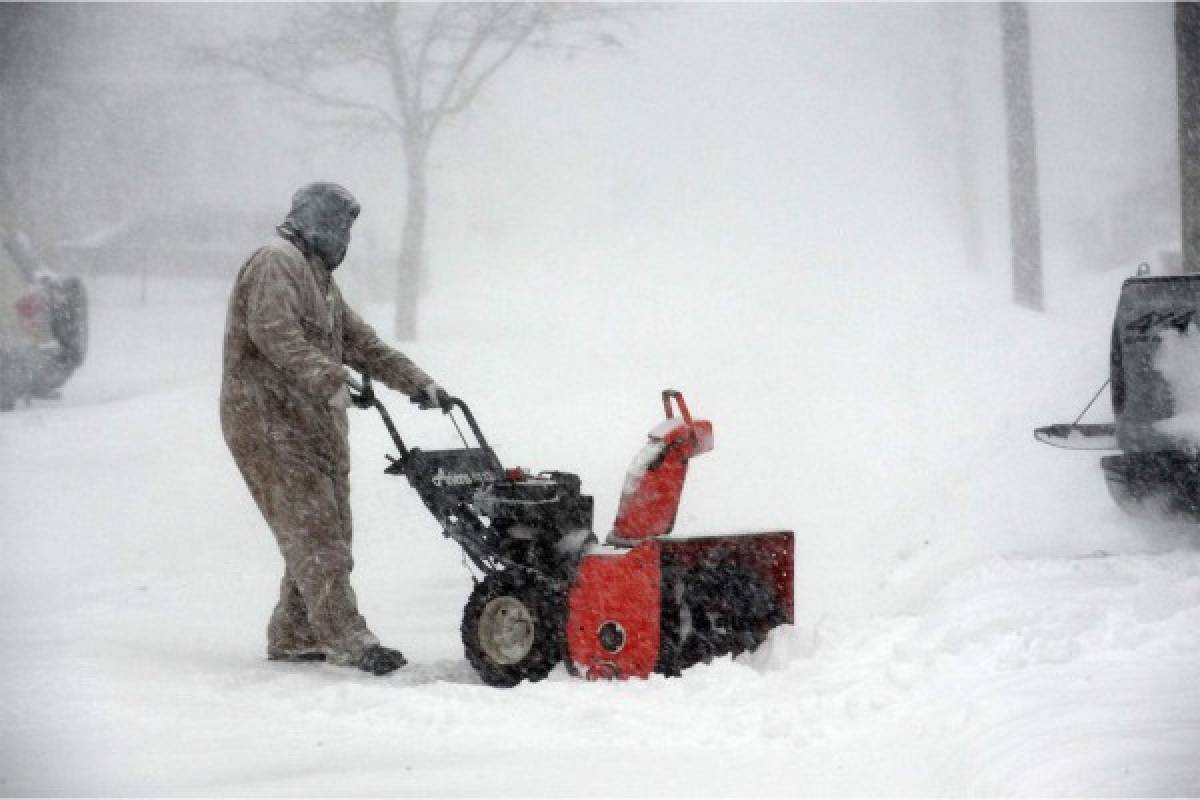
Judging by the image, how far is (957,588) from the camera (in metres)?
5.36

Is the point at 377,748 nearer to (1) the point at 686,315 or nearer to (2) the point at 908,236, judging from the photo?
(1) the point at 686,315

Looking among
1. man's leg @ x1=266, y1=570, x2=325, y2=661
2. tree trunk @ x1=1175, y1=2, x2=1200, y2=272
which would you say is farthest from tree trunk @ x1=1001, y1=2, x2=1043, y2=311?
man's leg @ x1=266, y1=570, x2=325, y2=661

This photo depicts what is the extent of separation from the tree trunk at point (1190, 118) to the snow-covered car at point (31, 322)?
31.5 ft

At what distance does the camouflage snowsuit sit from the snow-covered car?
827 cm

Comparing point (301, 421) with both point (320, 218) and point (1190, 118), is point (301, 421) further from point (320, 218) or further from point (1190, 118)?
point (1190, 118)

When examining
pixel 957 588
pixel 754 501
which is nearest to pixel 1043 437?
pixel 957 588

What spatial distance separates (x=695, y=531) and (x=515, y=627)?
10.2 ft

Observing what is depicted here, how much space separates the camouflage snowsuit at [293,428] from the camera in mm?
4680

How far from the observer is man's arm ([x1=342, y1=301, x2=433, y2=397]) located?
→ 5.22m

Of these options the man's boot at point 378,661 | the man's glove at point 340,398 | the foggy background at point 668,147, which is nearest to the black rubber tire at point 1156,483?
the man's boot at point 378,661

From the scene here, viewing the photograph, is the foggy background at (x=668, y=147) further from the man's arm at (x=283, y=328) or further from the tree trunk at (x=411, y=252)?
the man's arm at (x=283, y=328)

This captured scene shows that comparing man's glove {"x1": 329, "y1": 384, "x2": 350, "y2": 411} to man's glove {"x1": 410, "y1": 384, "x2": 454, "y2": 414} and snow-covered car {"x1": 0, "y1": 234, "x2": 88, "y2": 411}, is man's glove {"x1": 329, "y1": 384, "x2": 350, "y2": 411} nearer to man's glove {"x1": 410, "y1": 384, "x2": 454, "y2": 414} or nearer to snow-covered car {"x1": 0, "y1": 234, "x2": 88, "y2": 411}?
man's glove {"x1": 410, "y1": 384, "x2": 454, "y2": 414}

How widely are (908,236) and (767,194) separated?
747cm

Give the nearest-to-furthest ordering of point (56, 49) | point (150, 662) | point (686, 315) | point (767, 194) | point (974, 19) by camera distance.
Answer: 1. point (150, 662)
2. point (686, 315)
3. point (56, 49)
4. point (974, 19)
5. point (767, 194)
